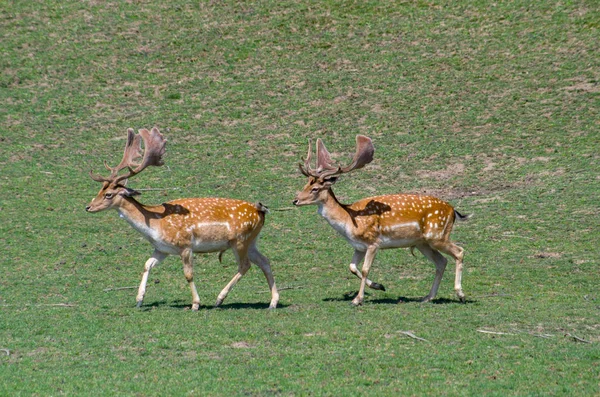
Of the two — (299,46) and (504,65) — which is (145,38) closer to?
(299,46)

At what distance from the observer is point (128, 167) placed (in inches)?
616

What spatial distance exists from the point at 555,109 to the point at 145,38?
13.7m

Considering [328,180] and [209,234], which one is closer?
[209,234]

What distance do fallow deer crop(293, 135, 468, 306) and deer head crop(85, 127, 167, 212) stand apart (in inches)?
91.9

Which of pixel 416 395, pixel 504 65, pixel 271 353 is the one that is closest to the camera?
pixel 416 395

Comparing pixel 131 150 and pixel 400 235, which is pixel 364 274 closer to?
pixel 400 235

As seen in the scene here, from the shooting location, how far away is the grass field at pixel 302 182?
38.8ft

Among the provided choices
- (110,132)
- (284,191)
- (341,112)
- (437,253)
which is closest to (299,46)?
(341,112)

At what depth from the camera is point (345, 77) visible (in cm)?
3088

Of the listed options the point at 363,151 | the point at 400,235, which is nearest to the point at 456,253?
the point at 400,235

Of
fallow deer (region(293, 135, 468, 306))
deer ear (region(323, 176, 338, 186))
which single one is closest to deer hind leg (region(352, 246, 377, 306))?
fallow deer (region(293, 135, 468, 306))

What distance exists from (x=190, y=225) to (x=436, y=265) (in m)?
3.98

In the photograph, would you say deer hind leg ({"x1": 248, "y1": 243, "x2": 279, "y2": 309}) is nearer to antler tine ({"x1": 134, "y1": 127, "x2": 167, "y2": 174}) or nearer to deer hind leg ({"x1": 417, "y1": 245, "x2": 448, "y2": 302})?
antler tine ({"x1": 134, "y1": 127, "x2": 167, "y2": 174})

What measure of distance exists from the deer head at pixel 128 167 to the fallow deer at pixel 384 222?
2335mm
